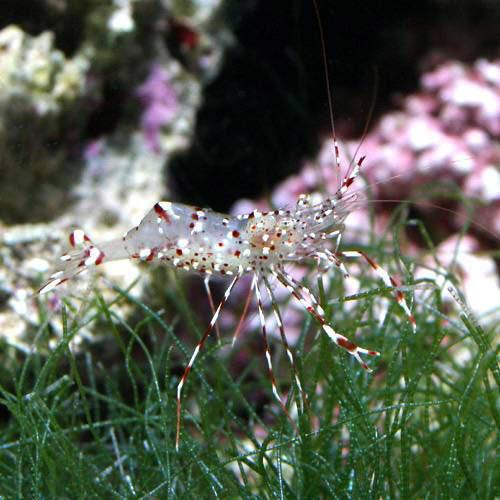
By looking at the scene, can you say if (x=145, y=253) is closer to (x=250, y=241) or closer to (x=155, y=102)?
(x=250, y=241)

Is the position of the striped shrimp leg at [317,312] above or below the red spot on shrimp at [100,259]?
→ below

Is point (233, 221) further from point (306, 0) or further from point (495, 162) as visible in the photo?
point (495, 162)

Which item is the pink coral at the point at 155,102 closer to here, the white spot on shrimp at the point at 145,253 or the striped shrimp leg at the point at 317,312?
the white spot on shrimp at the point at 145,253

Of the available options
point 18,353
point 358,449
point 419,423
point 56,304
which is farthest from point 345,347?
point 18,353

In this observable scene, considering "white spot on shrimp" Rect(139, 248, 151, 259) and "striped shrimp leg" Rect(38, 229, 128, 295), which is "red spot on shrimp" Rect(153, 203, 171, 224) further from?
"striped shrimp leg" Rect(38, 229, 128, 295)

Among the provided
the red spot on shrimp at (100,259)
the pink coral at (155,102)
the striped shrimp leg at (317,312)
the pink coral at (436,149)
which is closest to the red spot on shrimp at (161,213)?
the red spot on shrimp at (100,259)

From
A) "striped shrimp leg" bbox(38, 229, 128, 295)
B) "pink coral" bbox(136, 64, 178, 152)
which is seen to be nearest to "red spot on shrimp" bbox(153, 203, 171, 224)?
"striped shrimp leg" bbox(38, 229, 128, 295)

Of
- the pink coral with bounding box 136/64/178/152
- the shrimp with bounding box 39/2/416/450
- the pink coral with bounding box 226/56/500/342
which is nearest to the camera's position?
the shrimp with bounding box 39/2/416/450

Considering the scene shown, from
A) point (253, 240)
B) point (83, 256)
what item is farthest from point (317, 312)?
point (83, 256)
